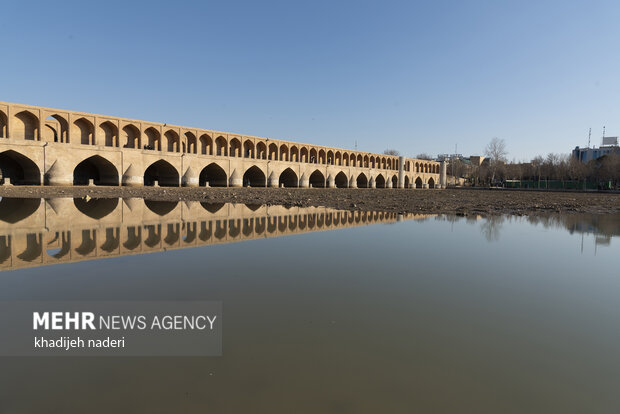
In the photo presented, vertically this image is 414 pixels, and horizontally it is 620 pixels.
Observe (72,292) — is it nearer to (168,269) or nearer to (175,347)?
Result: (168,269)

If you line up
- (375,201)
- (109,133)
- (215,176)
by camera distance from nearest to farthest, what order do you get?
(375,201) < (109,133) < (215,176)

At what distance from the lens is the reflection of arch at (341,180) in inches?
2015

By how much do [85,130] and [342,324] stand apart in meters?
32.7

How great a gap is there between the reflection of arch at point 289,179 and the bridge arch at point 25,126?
77.2 ft

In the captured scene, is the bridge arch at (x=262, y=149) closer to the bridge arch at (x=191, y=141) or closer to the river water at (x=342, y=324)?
the bridge arch at (x=191, y=141)

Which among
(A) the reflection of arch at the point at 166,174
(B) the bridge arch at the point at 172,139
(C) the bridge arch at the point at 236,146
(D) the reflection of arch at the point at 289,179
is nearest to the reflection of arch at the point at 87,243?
(A) the reflection of arch at the point at 166,174

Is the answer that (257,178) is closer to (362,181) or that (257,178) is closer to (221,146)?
(221,146)

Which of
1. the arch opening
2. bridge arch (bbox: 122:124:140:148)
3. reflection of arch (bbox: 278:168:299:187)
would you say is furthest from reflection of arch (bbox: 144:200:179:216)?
the arch opening

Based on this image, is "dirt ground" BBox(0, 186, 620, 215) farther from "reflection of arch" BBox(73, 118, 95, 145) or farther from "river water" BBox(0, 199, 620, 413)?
"reflection of arch" BBox(73, 118, 95, 145)

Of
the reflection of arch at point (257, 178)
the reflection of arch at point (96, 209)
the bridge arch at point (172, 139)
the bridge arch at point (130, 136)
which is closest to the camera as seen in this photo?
the reflection of arch at point (96, 209)

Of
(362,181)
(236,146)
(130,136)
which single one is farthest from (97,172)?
(362,181)

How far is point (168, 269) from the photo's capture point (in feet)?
12.1

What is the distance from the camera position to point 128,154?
2742cm

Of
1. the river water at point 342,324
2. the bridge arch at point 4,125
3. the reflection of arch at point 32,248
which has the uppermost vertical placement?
the bridge arch at point 4,125
